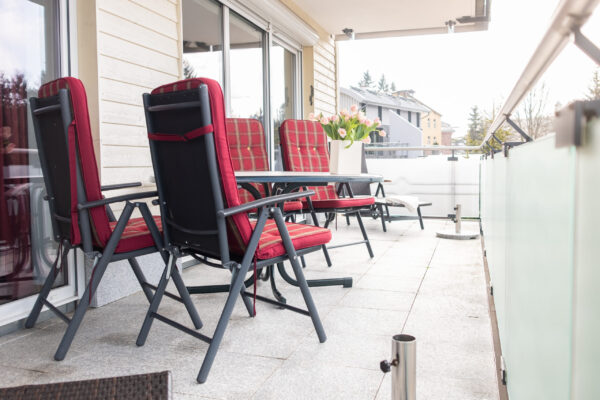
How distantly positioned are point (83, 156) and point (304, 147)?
96.7 inches

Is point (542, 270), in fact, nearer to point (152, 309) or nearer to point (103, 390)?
point (103, 390)

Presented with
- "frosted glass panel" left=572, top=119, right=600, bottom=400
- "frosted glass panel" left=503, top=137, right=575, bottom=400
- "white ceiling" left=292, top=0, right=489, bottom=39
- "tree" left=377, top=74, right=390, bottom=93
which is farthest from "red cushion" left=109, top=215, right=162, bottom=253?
"tree" left=377, top=74, right=390, bottom=93

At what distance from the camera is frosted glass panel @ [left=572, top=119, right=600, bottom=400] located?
535 mm

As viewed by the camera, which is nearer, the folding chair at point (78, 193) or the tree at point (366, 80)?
the folding chair at point (78, 193)

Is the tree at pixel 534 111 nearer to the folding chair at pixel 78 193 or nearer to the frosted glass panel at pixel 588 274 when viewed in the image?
the frosted glass panel at pixel 588 274

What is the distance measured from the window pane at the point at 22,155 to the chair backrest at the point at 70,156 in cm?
31

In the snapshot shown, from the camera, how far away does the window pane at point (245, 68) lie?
4.96m

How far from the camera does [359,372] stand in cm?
194

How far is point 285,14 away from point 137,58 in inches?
108

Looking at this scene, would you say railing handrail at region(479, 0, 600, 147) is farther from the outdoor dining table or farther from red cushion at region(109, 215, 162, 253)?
red cushion at region(109, 215, 162, 253)

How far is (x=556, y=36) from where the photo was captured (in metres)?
0.71

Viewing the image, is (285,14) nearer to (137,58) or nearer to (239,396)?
(137,58)

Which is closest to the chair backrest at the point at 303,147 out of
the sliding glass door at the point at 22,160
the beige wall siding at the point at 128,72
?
the beige wall siding at the point at 128,72

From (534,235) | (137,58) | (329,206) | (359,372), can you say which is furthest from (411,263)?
(534,235)
